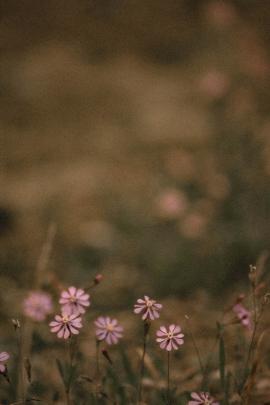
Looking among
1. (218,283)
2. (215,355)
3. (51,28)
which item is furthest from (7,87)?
(215,355)

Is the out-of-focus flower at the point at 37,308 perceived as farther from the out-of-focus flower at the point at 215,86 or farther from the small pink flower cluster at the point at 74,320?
the out-of-focus flower at the point at 215,86

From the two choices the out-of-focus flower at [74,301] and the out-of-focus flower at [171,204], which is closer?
the out-of-focus flower at [74,301]

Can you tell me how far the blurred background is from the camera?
6.01 ft

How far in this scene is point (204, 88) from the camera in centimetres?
206

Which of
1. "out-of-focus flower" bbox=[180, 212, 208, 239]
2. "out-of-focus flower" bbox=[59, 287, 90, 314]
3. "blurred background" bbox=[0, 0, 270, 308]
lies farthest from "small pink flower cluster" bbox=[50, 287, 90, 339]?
"out-of-focus flower" bbox=[180, 212, 208, 239]

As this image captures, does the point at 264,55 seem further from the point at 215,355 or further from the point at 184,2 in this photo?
the point at 215,355

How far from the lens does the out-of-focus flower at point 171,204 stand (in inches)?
76.4

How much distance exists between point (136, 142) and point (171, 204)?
31.8 inches

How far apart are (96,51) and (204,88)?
1363mm

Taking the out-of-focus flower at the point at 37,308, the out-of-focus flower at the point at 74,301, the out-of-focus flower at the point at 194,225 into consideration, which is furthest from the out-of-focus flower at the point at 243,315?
the out-of-focus flower at the point at 194,225

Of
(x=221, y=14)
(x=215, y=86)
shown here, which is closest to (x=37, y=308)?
(x=215, y=86)

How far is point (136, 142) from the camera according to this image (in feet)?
8.73

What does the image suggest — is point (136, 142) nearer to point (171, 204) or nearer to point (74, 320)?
point (171, 204)

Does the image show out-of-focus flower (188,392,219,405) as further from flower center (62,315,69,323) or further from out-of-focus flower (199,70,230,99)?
out-of-focus flower (199,70,230,99)
